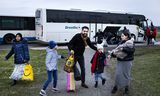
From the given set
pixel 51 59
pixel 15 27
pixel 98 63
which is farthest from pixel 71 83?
pixel 15 27

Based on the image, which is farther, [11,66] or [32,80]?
[11,66]

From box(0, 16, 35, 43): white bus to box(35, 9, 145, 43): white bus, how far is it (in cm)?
135

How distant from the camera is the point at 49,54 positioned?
1023cm

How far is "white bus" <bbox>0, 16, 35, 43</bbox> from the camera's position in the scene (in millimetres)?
33156

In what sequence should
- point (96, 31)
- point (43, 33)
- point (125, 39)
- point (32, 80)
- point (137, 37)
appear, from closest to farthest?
point (125, 39), point (32, 80), point (43, 33), point (96, 31), point (137, 37)

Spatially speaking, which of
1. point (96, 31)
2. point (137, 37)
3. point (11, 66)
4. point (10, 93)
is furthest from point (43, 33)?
point (10, 93)

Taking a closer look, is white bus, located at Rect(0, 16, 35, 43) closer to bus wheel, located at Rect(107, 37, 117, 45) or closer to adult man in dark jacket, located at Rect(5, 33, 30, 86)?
bus wheel, located at Rect(107, 37, 117, 45)

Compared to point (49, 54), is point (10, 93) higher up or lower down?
lower down

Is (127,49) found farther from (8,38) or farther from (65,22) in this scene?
(8,38)

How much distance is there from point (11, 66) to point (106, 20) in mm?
20764

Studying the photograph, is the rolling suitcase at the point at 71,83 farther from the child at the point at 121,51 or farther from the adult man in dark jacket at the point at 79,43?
the child at the point at 121,51

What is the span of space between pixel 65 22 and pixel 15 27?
4.77 m

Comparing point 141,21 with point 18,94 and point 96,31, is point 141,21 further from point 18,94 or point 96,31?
point 18,94

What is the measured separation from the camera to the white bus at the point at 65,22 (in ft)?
105
